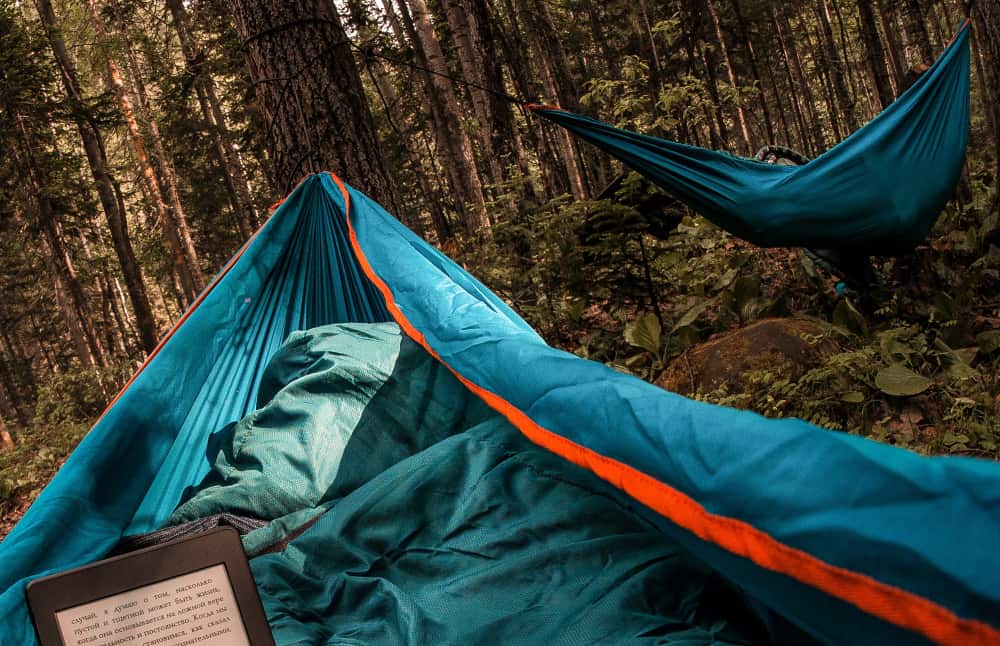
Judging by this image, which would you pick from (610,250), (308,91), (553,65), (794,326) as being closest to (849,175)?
(794,326)

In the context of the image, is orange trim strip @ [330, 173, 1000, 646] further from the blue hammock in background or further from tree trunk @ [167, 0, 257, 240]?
tree trunk @ [167, 0, 257, 240]

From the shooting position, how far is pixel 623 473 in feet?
4.02

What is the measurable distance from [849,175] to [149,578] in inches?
125

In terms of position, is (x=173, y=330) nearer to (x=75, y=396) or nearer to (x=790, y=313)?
(x=790, y=313)

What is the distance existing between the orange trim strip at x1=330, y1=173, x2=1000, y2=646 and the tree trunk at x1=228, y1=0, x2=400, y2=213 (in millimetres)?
2346

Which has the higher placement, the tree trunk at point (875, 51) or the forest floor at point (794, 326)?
the tree trunk at point (875, 51)

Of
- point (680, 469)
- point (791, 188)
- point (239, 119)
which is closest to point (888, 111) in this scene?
point (791, 188)

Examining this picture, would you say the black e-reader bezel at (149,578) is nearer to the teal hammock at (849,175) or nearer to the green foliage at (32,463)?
the teal hammock at (849,175)

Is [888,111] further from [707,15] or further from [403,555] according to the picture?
[707,15]

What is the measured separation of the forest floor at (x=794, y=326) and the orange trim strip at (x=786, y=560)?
1.84 metres

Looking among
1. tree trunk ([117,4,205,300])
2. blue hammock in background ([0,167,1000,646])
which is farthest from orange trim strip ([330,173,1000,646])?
tree trunk ([117,4,205,300])

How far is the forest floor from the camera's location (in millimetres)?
2908

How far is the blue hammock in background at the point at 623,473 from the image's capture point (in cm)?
81

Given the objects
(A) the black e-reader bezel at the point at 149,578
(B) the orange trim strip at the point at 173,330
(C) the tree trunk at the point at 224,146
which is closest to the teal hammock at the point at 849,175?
(B) the orange trim strip at the point at 173,330
